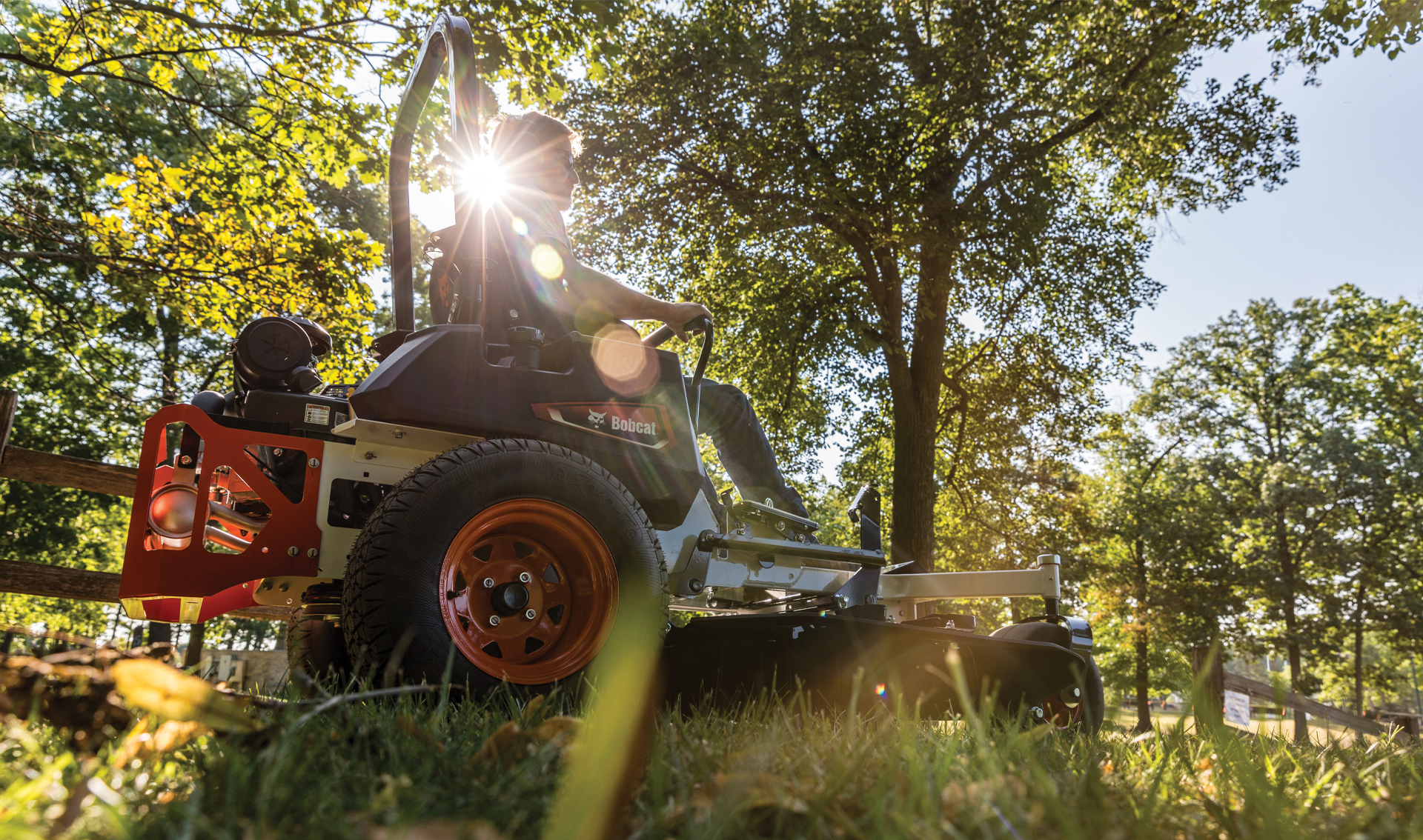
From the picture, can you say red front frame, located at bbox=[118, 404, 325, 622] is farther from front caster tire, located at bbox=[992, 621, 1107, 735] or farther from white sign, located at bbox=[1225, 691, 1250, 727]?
white sign, located at bbox=[1225, 691, 1250, 727]

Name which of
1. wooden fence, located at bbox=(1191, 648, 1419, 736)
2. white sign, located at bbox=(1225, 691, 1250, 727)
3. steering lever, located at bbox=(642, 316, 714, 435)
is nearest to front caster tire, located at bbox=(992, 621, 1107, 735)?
white sign, located at bbox=(1225, 691, 1250, 727)

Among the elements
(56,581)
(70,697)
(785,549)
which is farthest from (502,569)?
(56,581)

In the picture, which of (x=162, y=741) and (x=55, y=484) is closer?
(x=162, y=741)

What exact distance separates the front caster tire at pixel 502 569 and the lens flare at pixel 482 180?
4.31 ft

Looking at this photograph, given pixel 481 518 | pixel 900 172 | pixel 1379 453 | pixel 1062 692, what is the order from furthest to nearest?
pixel 1379 453 → pixel 900 172 → pixel 1062 692 → pixel 481 518

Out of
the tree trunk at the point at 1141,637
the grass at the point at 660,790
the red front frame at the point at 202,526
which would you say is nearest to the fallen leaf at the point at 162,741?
the grass at the point at 660,790

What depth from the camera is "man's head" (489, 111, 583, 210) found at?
3.73 metres

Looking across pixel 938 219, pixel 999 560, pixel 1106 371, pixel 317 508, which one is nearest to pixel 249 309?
pixel 317 508

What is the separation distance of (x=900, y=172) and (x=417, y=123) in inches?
326

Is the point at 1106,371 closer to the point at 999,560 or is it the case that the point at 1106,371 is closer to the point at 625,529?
the point at 999,560

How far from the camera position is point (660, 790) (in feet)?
3.92

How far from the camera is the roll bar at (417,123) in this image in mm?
3502

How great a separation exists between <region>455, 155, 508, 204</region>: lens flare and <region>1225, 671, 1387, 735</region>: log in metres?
5.49

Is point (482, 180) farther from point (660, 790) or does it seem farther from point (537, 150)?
point (660, 790)
